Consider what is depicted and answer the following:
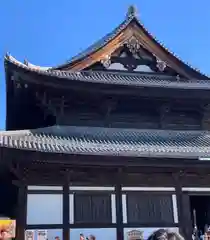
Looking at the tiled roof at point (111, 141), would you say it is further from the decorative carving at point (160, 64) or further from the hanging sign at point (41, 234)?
the decorative carving at point (160, 64)

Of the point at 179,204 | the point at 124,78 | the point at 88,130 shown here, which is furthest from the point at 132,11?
the point at 179,204

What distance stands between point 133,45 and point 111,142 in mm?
4688

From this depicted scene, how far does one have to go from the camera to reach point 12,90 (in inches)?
587

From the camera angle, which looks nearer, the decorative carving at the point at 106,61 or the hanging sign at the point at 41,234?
the hanging sign at the point at 41,234

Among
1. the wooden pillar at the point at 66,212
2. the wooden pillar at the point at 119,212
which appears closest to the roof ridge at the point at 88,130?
the wooden pillar at the point at 66,212

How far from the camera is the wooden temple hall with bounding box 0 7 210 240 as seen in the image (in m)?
11.7

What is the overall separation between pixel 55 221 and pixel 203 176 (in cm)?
515

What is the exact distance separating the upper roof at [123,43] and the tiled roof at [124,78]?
0.36 m

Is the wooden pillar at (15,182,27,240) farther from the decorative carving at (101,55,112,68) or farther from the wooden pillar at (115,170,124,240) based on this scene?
the decorative carving at (101,55,112,68)

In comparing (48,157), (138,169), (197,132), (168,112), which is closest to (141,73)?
(168,112)

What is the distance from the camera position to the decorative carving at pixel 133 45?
1579 centimetres

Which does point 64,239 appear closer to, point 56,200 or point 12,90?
point 56,200

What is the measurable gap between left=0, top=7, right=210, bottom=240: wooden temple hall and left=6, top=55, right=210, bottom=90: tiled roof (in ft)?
0.14

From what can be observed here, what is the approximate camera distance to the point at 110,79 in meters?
14.5
